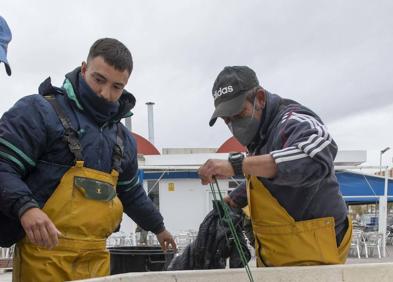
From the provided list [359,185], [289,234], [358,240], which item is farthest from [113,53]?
[358,240]

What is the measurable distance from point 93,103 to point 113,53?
0.89 feet

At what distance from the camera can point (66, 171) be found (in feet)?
7.33

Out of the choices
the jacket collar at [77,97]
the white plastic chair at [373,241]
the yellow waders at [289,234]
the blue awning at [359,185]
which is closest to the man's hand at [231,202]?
the yellow waders at [289,234]

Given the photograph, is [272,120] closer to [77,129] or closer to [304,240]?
[304,240]

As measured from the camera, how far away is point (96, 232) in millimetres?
2314

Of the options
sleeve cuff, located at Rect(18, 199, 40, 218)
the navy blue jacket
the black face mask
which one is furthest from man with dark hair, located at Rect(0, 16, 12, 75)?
sleeve cuff, located at Rect(18, 199, 40, 218)

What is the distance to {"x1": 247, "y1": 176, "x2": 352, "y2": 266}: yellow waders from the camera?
2424mm

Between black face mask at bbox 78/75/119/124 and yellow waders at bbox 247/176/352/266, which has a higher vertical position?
black face mask at bbox 78/75/119/124

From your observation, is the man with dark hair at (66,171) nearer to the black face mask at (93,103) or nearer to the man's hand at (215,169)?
the black face mask at (93,103)

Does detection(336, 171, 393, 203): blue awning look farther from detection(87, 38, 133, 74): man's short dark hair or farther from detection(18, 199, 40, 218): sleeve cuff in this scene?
detection(18, 199, 40, 218): sleeve cuff

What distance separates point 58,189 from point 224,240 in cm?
111

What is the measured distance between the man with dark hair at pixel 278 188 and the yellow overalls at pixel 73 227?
1.69 ft

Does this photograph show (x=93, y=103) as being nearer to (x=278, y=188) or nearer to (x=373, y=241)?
(x=278, y=188)

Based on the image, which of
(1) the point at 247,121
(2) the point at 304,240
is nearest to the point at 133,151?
(1) the point at 247,121
